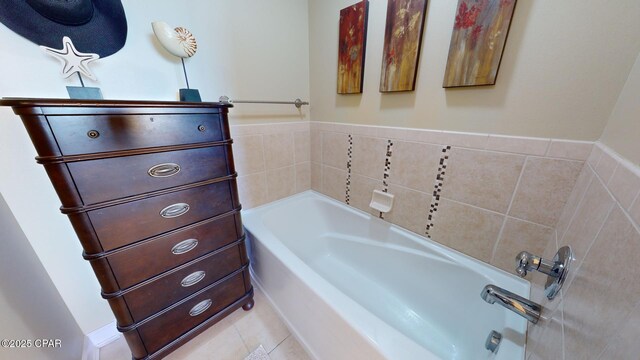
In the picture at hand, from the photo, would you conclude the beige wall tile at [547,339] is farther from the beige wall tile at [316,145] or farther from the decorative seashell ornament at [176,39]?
the decorative seashell ornament at [176,39]

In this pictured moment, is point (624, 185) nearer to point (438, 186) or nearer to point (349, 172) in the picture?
point (438, 186)

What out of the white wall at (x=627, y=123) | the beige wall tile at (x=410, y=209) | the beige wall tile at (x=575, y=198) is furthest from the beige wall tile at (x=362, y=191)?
the white wall at (x=627, y=123)

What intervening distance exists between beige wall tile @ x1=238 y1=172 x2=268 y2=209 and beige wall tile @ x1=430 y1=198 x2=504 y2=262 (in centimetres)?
117

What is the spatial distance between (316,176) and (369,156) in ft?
1.88

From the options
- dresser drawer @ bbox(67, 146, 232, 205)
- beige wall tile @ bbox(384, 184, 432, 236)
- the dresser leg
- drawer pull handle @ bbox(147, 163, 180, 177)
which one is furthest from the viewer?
the dresser leg

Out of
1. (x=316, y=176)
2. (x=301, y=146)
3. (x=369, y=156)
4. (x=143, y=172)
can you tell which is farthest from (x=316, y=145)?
(x=143, y=172)

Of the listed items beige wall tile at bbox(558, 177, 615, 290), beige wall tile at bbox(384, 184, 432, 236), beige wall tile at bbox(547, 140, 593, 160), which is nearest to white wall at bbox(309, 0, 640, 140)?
beige wall tile at bbox(547, 140, 593, 160)

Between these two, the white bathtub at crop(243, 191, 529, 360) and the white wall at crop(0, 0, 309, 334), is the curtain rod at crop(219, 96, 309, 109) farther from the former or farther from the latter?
the white bathtub at crop(243, 191, 529, 360)

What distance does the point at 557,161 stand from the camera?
738 mm

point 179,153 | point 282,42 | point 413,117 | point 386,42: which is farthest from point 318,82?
point 179,153

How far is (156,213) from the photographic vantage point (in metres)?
0.79

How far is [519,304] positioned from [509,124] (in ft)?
2.20

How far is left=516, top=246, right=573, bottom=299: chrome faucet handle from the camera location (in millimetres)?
540

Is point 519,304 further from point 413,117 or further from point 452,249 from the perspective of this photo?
point 413,117
